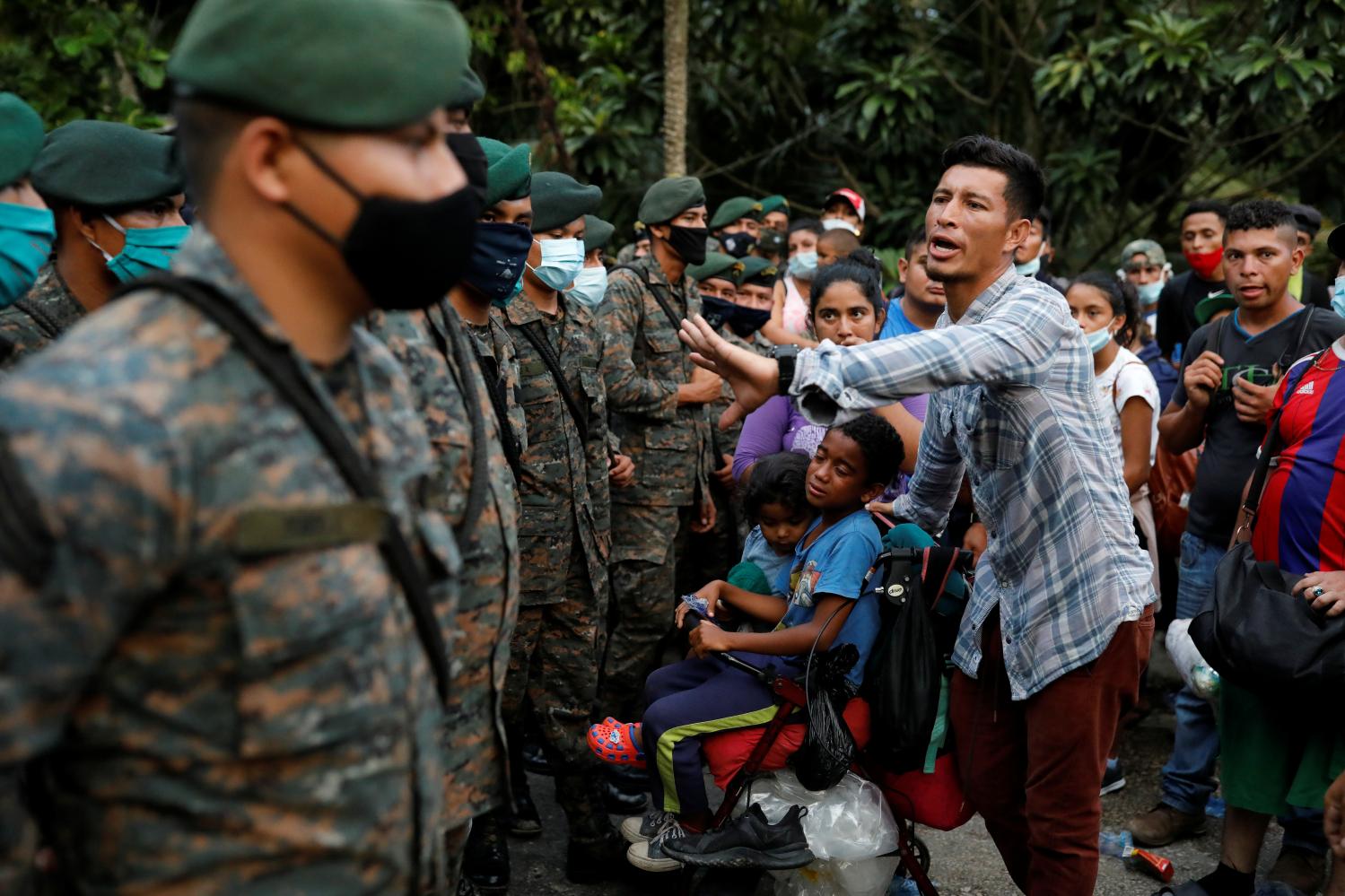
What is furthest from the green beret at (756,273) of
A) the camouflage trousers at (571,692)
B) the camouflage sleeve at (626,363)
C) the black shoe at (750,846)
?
the black shoe at (750,846)

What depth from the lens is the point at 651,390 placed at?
513 cm

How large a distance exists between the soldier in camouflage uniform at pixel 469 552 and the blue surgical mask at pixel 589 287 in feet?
8.59

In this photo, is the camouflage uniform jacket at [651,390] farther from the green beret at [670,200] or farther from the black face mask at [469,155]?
the black face mask at [469,155]

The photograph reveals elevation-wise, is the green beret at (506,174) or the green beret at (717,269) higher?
the green beret at (506,174)

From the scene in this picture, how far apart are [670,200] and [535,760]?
2586 millimetres

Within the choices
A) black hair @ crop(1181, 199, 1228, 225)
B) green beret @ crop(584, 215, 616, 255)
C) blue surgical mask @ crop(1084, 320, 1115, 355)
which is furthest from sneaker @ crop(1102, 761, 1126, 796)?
black hair @ crop(1181, 199, 1228, 225)

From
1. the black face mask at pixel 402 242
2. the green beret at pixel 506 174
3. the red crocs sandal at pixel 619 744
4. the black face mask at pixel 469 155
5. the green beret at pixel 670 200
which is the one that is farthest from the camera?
the green beret at pixel 670 200

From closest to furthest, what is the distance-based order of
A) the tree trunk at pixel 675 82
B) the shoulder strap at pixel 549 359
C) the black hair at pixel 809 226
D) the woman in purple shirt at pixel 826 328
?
the shoulder strap at pixel 549 359, the woman in purple shirt at pixel 826 328, the black hair at pixel 809 226, the tree trunk at pixel 675 82

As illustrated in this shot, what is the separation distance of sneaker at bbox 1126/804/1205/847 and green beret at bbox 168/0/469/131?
4.11m

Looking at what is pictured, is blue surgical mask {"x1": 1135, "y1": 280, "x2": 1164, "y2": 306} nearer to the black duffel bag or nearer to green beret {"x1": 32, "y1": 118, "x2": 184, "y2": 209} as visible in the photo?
the black duffel bag

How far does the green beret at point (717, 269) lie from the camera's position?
20.3ft

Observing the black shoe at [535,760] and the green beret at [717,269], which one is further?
the green beret at [717,269]

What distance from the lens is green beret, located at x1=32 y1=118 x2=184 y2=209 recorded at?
2.98 meters

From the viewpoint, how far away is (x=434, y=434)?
206 centimetres
